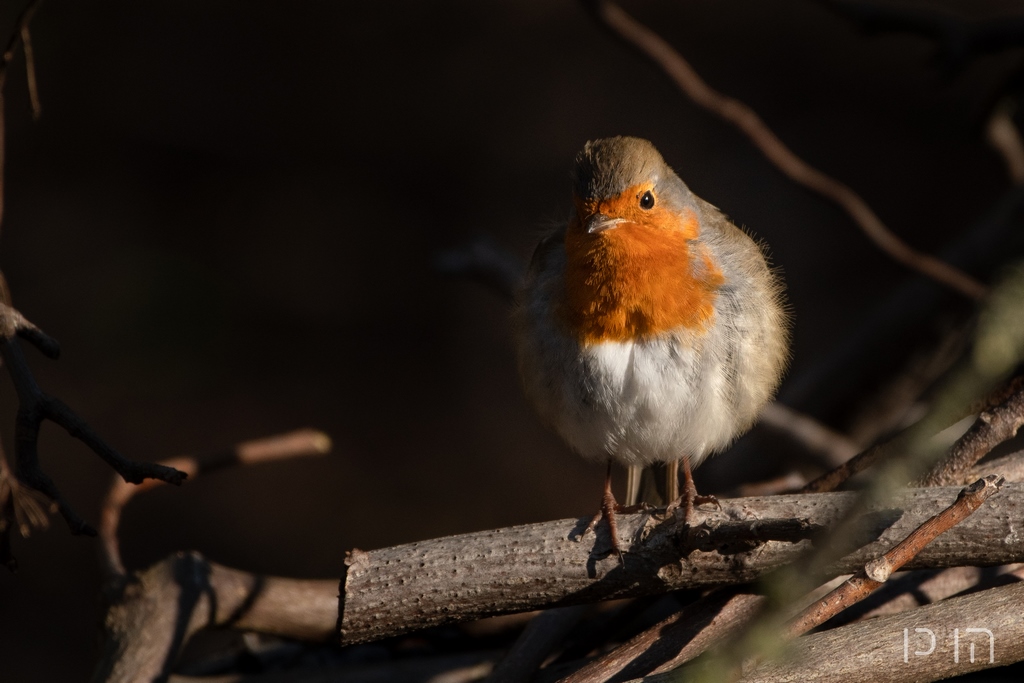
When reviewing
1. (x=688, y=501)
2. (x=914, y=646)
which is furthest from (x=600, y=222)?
(x=914, y=646)

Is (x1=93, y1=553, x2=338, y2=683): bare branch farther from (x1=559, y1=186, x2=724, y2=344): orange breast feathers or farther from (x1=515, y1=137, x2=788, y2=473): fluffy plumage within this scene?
(x1=559, y1=186, x2=724, y2=344): orange breast feathers

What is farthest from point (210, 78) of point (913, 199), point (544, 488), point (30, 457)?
point (30, 457)

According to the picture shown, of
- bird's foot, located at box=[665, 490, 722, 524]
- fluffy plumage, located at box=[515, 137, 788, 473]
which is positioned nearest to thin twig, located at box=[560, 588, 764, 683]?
bird's foot, located at box=[665, 490, 722, 524]

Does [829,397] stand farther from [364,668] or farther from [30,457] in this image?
[30,457]

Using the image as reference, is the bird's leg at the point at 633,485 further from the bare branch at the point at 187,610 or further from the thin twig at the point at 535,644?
the bare branch at the point at 187,610

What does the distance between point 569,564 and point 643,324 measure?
29.7 inches

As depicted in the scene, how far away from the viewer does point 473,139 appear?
6641 mm

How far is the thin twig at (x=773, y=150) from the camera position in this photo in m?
3.32

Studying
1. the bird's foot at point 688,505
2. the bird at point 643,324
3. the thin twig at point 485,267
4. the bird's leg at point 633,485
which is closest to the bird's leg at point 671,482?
the bird's leg at point 633,485

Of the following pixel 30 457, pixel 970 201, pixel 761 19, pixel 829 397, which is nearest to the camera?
pixel 30 457

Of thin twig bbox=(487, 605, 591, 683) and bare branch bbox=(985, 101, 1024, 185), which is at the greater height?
bare branch bbox=(985, 101, 1024, 185)

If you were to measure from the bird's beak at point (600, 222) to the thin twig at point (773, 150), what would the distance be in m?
0.89

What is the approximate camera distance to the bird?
8.14 ft

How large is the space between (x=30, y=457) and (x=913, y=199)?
5338mm
